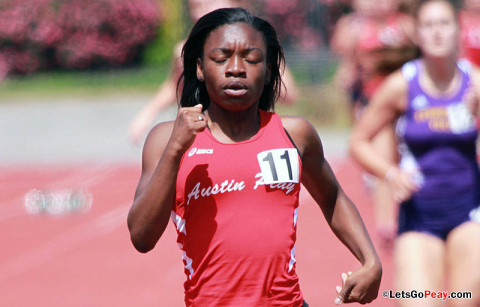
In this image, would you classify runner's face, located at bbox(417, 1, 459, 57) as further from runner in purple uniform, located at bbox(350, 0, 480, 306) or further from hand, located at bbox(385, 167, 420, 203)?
hand, located at bbox(385, 167, 420, 203)

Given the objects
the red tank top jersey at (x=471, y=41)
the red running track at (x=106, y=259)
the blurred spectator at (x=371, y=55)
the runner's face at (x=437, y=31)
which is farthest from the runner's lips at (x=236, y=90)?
the red tank top jersey at (x=471, y=41)

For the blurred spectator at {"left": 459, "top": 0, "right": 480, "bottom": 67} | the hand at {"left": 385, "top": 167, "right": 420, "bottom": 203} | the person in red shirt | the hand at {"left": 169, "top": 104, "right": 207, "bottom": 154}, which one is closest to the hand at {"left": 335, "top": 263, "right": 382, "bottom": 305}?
the person in red shirt

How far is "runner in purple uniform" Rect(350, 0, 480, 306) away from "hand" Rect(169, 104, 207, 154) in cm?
186

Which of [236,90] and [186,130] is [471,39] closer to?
[236,90]

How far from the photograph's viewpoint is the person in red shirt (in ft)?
9.61

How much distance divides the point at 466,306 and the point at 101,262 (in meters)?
4.69

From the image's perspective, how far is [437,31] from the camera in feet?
15.5

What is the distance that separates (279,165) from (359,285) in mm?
515

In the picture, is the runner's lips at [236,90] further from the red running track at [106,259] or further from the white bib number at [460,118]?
the red running track at [106,259]

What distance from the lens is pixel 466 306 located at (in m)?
4.24

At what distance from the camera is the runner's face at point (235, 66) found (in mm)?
2943

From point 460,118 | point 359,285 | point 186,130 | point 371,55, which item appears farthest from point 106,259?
point 186,130

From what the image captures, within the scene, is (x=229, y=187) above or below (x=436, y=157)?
above

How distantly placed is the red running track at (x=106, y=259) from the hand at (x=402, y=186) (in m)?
2.07
